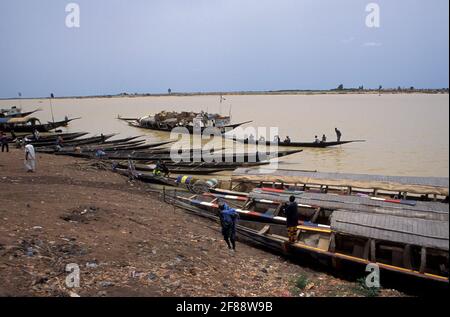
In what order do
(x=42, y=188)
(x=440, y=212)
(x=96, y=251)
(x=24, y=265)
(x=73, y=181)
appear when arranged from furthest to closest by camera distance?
(x=73, y=181), (x=42, y=188), (x=440, y=212), (x=96, y=251), (x=24, y=265)

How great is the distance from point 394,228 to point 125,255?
4.87 m

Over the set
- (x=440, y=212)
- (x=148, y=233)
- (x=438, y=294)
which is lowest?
(x=438, y=294)

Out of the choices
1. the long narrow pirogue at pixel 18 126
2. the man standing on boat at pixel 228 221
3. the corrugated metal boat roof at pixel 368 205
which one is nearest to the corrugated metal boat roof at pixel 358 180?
the corrugated metal boat roof at pixel 368 205

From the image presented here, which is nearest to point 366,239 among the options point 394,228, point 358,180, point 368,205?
point 394,228

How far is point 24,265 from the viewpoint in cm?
507

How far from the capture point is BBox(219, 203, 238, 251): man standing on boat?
7188mm

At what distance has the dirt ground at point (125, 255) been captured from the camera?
4965 mm

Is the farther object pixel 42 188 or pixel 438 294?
pixel 42 188

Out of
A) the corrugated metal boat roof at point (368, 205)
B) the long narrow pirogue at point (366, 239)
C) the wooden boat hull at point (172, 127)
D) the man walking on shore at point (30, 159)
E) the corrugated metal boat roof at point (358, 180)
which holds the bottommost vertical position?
the long narrow pirogue at point (366, 239)

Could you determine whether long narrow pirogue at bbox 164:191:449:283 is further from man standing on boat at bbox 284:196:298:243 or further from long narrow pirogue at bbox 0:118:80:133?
long narrow pirogue at bbox 0:118:80:133

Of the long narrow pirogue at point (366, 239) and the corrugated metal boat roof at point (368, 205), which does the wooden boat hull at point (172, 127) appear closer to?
the corrugated metal boat roof at point (368, 205)

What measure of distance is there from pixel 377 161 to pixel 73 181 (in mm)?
15573

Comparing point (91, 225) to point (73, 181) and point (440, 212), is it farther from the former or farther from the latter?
point (440, 212)

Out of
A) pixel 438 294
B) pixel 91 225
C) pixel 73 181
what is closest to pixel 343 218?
pixel 438 294
